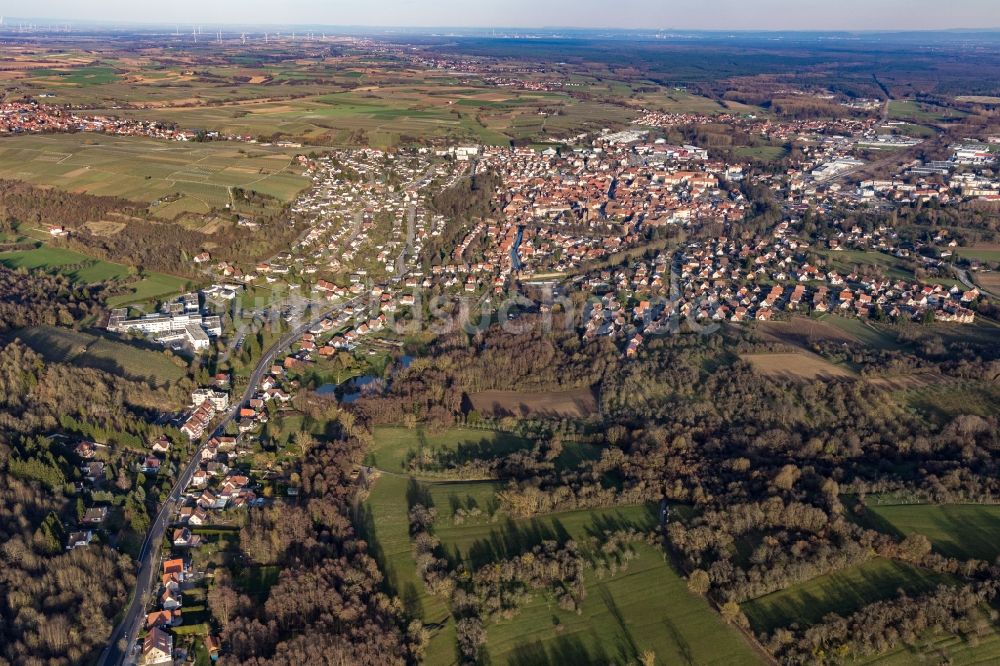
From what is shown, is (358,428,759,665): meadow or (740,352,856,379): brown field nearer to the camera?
(358,428,759,665): meadow

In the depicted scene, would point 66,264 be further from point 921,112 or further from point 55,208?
point 921,112

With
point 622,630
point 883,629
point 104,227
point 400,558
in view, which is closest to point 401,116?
point 104,227

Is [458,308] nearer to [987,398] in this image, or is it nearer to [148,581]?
[148,581]

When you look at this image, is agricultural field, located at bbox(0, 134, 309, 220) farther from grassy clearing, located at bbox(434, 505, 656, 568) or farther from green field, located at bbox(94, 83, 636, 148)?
grassy clearing, located at bbox(434, 505, 656, 568)

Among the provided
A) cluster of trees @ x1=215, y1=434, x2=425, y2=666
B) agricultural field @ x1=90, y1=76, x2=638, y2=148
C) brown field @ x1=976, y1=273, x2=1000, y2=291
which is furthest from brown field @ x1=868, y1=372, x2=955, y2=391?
agricultural field @ x1=90, y1=76, x2=638, y2=148

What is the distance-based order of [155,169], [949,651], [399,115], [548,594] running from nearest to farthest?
[949,651] → [548,594] → [155,169] → [399,115]

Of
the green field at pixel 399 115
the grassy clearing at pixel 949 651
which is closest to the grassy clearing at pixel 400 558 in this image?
the grassy clearing at pixel 949 651
